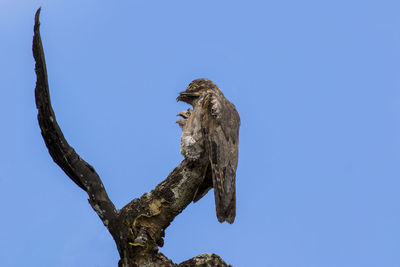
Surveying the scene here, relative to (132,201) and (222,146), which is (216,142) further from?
(132,201)

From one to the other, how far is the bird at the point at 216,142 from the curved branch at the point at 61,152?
175 centimetres

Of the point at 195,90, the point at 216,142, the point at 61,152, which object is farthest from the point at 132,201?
the point at 195,90

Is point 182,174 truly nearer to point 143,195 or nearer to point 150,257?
point 143,195

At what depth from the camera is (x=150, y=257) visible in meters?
7.98

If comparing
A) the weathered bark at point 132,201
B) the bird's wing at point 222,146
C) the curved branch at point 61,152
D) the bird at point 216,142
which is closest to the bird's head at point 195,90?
the bird at point 216,142

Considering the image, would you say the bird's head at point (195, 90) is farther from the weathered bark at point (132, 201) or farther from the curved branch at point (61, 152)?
the curved branch at point (61, 152)

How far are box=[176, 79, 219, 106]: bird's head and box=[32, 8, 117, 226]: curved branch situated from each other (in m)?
2.98

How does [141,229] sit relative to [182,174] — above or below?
below

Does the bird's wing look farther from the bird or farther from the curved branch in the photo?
the curved branch

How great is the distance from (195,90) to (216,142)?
149 centimetres

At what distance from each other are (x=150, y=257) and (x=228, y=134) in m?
2.41

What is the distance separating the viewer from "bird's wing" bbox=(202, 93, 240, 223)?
8.38 metres

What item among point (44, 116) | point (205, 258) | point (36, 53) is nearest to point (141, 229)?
point (205, 258)

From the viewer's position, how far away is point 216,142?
8.77m
